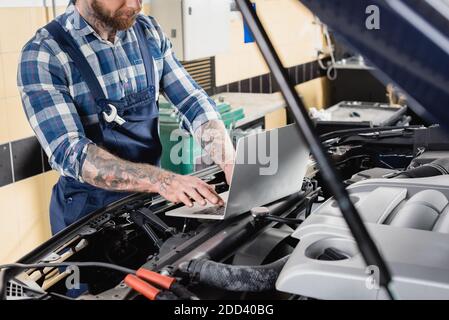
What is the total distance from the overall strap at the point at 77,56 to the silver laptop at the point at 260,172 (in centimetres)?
78

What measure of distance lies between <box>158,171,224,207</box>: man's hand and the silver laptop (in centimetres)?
2

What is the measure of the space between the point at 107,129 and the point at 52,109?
268 millimetres

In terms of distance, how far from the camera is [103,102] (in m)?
2.11

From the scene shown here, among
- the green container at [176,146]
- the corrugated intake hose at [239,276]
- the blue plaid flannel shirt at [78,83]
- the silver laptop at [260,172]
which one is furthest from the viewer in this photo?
the green container at [176,146]

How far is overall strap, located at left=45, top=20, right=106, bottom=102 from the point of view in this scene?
6.73ft

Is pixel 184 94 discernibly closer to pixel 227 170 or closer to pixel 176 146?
pixel 227 170

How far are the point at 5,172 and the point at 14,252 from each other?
19.5 inches

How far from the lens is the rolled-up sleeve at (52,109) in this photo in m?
1.88

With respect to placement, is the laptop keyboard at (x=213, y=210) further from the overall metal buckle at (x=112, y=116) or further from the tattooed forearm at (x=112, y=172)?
the overall metal buckle at (x=112, y=116)

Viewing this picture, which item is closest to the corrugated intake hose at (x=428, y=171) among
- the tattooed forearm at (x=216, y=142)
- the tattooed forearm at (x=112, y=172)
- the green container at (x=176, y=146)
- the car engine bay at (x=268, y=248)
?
the car engine bay at (x=268, y=248)

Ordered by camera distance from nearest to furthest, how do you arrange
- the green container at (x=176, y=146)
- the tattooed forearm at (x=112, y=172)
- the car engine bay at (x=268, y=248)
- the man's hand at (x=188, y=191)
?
the car engine bay at (x=268, y=248), the man's hand at (x=188, y=191), the tattooed forearm at (x=112, y=172), the green container at (x=176, y=146)

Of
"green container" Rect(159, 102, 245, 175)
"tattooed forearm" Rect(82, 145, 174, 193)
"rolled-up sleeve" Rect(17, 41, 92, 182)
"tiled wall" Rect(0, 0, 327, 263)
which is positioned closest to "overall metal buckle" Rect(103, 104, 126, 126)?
"rolled-up sleeve" Rect(17, 41, 92, 182)

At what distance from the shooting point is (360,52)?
712 mm
